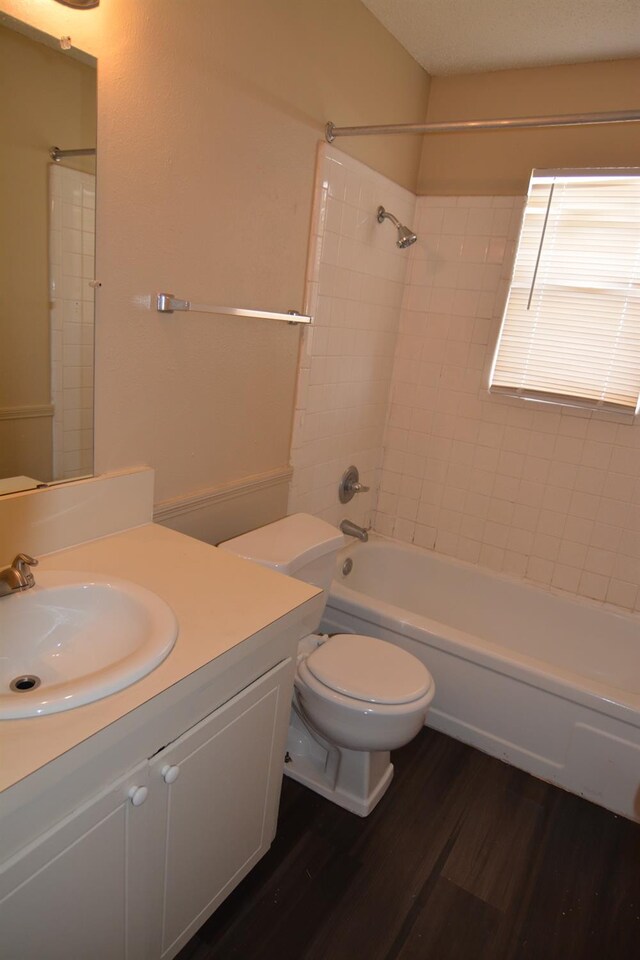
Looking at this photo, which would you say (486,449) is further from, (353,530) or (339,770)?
(339,770)

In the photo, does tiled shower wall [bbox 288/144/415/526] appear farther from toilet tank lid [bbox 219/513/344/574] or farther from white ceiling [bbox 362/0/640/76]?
white ceiling [bbox 362/0/640/76]

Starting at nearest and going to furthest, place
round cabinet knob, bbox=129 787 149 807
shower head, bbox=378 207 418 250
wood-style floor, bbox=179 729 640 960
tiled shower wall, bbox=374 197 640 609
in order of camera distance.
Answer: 1. round cabinet knob, bbox=129 787 149 807
2. wood-style floor, bbox=179 729 640 960
3. shower head, bbox=378 207 418 250
4. tiled shower wall, bbox=374 197 640 609

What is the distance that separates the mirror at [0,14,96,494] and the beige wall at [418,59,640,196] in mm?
1772

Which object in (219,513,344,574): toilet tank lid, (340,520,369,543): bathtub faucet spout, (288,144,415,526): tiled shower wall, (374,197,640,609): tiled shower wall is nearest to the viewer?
(219,513,344,574): toilet tank lid

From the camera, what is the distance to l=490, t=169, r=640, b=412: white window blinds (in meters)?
2.24

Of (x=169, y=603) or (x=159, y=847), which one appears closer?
(x=159, y=847)

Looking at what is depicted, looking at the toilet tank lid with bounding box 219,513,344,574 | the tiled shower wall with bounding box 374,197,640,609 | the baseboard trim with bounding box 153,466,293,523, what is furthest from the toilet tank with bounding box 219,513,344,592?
the tiled shower wall with bounding box 374,197,640,609

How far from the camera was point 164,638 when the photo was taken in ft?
3.44

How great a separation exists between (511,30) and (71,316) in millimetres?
1866

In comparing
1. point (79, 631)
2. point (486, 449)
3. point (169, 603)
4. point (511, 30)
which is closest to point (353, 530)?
point (486, 449)

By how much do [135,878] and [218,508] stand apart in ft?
3.39

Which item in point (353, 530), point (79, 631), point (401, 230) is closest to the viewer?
point (79, 631)

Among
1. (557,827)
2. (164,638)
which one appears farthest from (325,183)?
(557,827)

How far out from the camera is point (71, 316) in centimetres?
128
